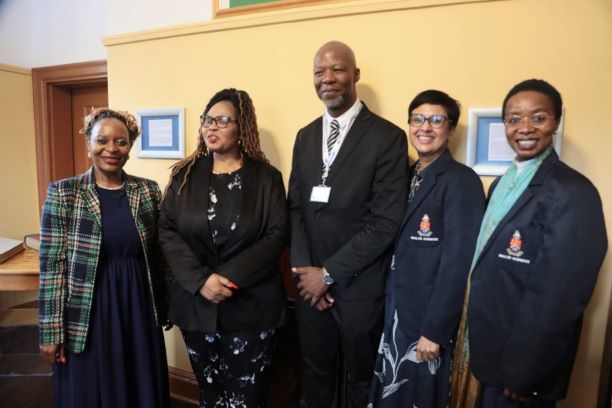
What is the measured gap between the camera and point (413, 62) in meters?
1.68

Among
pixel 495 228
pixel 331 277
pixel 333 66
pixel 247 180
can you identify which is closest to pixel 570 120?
pixel 495 228

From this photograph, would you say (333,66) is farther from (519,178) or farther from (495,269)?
(495,269)

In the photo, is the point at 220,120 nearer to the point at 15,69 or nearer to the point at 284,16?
the point at 284,16

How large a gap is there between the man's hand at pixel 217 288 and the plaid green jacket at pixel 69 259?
45 centimetres

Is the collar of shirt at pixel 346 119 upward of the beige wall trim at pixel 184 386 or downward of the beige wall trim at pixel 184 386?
upward

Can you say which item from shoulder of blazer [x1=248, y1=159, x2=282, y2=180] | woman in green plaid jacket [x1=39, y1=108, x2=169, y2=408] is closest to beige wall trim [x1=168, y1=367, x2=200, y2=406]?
woman in green plaid jacket [x1=39, y1=108, x2=169, y2=408]

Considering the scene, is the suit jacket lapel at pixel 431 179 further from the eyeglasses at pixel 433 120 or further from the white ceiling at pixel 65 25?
the white ceiling at pixel 65 25

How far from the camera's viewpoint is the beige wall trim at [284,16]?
5.46ft

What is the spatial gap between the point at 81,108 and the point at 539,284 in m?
3.55

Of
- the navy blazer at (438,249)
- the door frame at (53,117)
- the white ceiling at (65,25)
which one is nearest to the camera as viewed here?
the navy blazer at (438,249)

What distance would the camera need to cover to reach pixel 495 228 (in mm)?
1187

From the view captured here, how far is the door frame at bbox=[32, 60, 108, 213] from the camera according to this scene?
2.99 m

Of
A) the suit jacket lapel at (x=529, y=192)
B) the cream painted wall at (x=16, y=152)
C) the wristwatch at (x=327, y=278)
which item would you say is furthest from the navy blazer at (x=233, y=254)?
the cream painted wall at (x=16, y=152)

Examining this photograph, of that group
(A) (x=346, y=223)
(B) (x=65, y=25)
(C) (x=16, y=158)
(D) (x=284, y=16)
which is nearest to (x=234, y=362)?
(A) (x=346, y=223)
